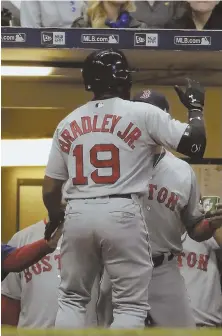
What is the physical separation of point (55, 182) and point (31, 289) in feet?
1.63

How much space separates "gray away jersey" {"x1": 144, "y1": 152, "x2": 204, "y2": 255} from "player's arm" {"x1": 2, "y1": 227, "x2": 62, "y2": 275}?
301 mm

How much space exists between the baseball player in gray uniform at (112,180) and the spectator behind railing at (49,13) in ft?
2.30

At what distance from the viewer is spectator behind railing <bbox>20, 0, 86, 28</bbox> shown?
8.76 ft

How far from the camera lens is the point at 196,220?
2.19 metres

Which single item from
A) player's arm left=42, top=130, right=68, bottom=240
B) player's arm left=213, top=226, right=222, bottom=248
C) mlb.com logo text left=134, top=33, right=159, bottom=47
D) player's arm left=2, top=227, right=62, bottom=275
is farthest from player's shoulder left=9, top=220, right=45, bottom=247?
mlb.com logo text left=134, top=33, right=159, bottom=47

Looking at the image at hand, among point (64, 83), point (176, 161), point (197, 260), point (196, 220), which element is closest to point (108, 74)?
point (176, 161)

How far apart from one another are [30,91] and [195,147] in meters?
0.87

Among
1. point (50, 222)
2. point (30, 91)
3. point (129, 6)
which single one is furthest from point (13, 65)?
point (50, 222)

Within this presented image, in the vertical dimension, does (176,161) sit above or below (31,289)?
above

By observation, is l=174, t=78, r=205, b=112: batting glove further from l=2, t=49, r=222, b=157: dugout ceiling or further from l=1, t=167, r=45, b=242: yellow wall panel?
l=1, t=167, r=45, b=242: yellow wall panel

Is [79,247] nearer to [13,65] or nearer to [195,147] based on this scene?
[195,147]

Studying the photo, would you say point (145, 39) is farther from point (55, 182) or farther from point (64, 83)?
point (55, 182)

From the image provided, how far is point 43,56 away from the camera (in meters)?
2.57

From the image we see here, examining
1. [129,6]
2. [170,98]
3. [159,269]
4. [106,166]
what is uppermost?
[129,6]
